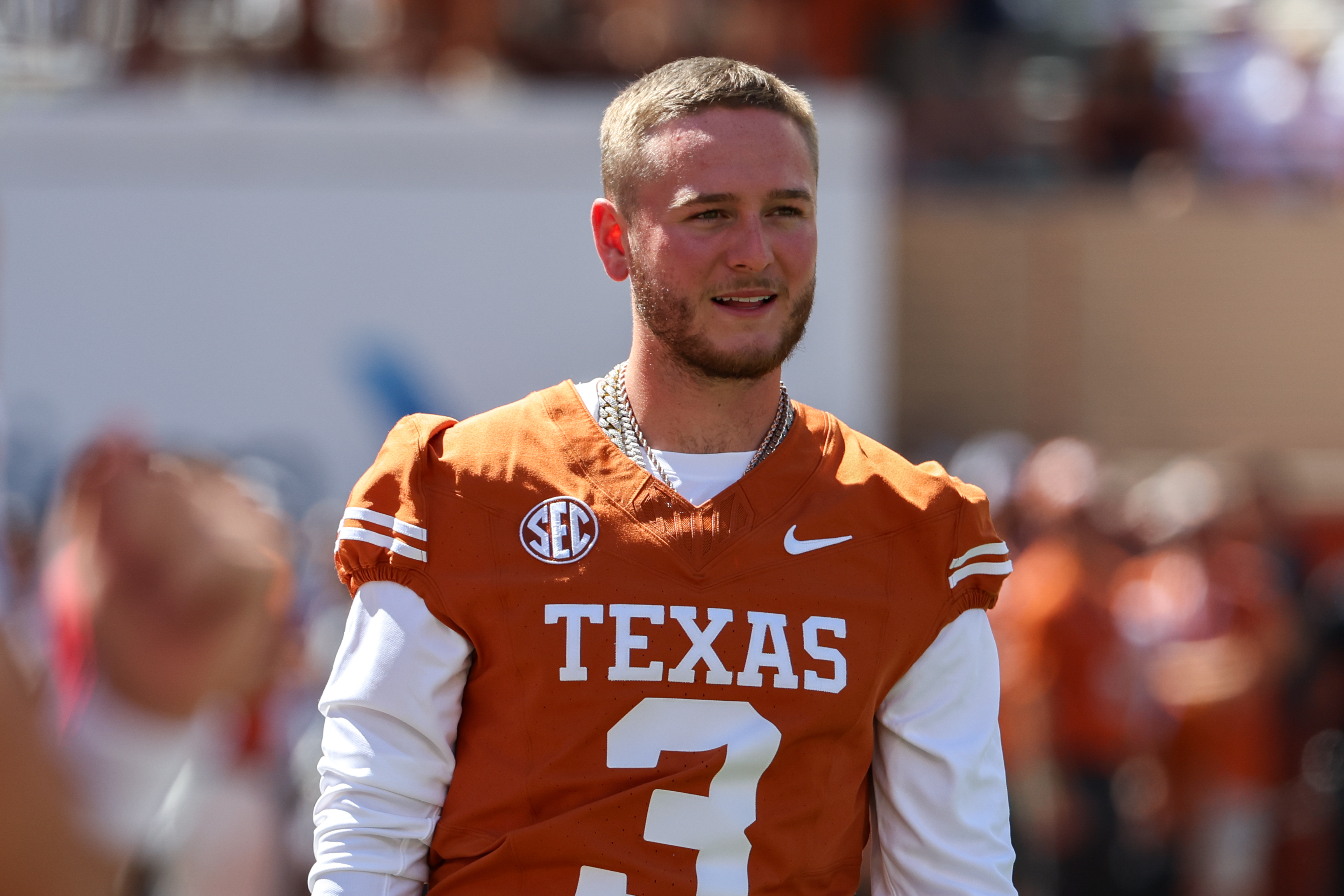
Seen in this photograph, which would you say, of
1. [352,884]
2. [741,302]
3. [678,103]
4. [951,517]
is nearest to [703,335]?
[741,302]

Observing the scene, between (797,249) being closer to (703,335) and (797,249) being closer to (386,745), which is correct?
(703,335)

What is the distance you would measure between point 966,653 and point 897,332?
818cm

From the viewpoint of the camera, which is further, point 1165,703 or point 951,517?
point 1165,703

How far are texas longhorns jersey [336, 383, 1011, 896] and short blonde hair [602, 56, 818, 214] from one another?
0.37 meters

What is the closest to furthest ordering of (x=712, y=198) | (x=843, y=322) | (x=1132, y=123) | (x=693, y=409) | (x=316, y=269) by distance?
(x=712, y=198)
(x=693, y=409)
(x=316, y=269)
(x=843, y=322)
(x=1132, y=123)

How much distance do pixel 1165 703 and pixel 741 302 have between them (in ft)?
15.2

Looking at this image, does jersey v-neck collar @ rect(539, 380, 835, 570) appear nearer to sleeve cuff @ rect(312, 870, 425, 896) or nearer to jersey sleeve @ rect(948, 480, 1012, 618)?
jersey sleeve @ rect(948, 480, 1012, 618)

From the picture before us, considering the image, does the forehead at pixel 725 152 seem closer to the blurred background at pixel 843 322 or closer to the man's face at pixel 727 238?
the man's face at pixel 727 238

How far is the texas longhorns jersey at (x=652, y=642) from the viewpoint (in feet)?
6.30

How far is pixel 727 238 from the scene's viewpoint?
79.7 inches

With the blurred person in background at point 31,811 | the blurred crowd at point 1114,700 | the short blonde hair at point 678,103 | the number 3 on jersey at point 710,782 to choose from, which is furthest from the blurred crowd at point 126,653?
the blurred crowd at point 1114,700

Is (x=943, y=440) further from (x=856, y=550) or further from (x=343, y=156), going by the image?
(x=856, y=550)

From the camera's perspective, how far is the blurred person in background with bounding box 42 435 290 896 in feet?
3.87

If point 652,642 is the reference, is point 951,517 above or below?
above
